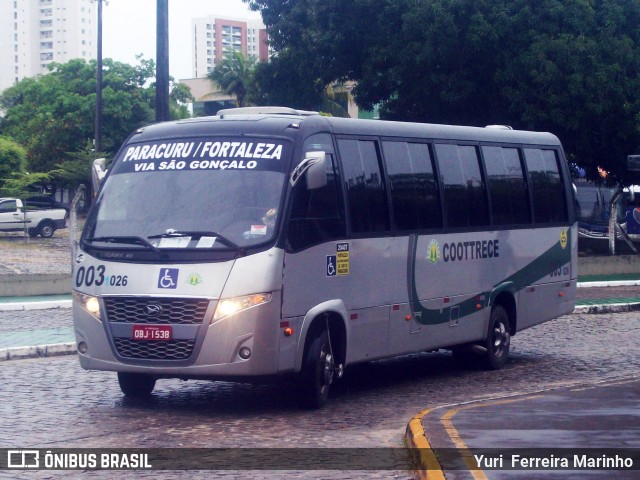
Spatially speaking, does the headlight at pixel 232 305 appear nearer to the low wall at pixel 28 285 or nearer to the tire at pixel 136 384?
the tire at pixel 136 384

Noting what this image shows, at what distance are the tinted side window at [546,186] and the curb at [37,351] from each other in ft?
20.9

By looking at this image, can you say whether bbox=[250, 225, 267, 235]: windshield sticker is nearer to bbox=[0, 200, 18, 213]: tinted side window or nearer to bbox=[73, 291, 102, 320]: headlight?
bbox=[73, 291, 102, 320]: headlight

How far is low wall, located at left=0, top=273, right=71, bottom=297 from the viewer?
23.6 metres

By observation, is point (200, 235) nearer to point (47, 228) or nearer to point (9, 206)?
point (9, 206)

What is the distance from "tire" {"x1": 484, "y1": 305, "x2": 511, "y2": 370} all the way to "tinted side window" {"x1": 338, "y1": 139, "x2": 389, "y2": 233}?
295cm

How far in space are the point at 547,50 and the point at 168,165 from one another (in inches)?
843

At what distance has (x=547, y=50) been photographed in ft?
99.9

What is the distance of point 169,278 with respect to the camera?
9.98 meters

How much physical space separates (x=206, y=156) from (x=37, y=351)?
17.4 feet

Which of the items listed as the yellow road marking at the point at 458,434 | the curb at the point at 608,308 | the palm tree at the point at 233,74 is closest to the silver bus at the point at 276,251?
the yellow road marking at the point at 458,434

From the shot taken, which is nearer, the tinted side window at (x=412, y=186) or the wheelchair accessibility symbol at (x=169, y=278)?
the wheelchair accessibility symbol at (x=169, y=278)

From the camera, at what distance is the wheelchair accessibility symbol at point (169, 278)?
9.96 m

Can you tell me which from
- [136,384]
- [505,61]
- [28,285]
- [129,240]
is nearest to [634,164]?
[129,240]

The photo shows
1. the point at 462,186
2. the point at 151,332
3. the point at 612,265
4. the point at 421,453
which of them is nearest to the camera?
the point at 421,453
